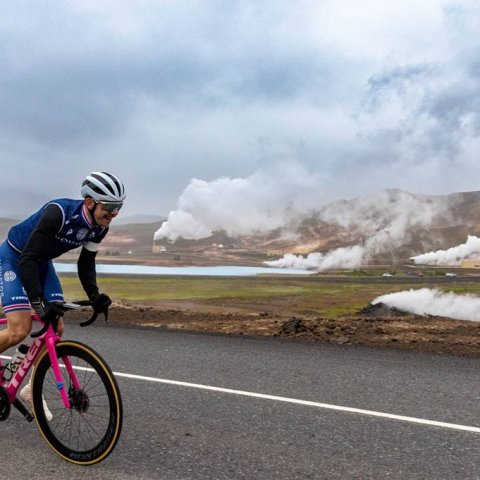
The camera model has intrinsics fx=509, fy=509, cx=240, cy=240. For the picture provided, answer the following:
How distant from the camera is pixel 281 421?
4.75 metres

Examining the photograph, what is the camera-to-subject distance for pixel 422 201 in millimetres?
181000

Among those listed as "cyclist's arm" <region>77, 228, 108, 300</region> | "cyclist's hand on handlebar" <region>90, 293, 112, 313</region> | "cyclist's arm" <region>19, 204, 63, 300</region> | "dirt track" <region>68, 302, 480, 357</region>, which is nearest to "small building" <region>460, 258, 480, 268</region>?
"dirt track" <region>68, 302, 480, 357</region>

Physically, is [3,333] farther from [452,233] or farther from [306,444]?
[452,233]

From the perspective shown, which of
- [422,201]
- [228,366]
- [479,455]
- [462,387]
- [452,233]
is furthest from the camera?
[422,201]

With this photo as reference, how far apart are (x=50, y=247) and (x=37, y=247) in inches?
9.7

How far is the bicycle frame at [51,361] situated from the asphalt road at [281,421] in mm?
473

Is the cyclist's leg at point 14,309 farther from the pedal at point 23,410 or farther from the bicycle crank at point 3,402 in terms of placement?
the pedal at point 23,410

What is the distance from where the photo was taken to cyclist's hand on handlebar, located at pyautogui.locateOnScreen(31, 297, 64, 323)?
3.60 meters

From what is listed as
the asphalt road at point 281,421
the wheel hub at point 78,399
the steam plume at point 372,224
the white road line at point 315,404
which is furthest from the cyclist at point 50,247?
the steam plume at point 372,224

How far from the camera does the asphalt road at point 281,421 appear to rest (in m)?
3.73

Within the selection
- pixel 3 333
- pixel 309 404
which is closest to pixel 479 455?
pixel 309 404

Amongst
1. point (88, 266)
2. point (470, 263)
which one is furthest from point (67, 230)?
point (470, 263)

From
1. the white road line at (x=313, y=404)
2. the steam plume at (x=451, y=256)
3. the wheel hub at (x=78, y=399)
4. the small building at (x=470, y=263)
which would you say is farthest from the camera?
the steam plume at (x=451, y=256)

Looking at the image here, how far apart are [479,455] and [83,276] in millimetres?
3547
